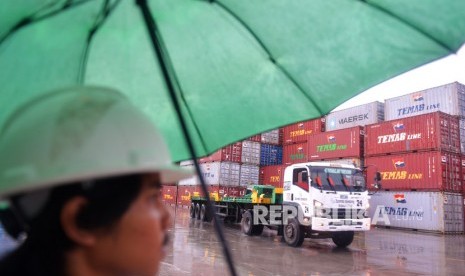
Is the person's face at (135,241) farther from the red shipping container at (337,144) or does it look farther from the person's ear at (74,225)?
the red shipping container at (337,144)

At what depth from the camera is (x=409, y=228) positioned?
Result: 65.9 feet

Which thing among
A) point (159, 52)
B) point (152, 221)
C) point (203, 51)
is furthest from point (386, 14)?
point (152, 221)

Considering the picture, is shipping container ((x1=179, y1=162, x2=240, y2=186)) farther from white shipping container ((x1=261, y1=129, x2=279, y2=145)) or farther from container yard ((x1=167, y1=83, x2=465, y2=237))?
white shipping container ((x1=261, y1=129, x2=279, y2=145))

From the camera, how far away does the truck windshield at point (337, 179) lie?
1092 centimetres

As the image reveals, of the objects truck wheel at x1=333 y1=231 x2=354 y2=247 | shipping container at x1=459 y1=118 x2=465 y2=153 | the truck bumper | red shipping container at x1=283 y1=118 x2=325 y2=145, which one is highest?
red shipping container at x1=283 y1=118 x2=325 y2=145

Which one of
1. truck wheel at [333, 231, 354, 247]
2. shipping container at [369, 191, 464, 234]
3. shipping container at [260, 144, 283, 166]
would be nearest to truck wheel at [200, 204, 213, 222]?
truck wheel at [333, 231, 354, 247]

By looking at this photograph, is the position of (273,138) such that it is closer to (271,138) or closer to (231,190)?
(271,138)

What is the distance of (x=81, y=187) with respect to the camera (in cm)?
79

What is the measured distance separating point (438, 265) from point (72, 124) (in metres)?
10.7

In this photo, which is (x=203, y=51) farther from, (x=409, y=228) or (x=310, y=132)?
(x=310, y=132)

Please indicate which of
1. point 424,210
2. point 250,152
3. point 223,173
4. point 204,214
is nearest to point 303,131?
point 250,152

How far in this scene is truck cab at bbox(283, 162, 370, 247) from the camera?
35.1ft

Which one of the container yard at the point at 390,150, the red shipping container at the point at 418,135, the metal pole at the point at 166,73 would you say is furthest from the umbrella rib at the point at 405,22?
the red shipping container at the point at 418,135

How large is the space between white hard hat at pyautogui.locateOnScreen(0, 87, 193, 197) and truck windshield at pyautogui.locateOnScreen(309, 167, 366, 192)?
410 inches
